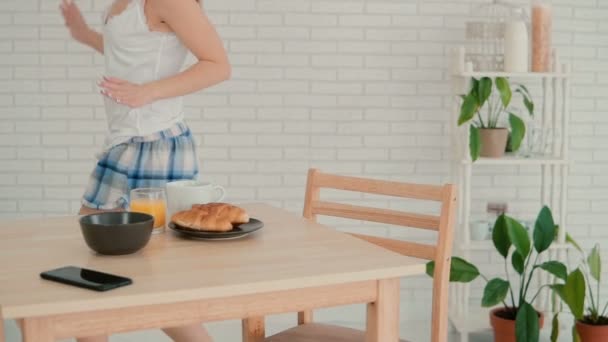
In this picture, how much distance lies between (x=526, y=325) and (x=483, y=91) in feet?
3.26

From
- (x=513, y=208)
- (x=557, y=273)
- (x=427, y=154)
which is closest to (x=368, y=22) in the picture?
(x=427, y=154)

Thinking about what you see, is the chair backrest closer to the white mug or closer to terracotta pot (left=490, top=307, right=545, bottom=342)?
the white mug

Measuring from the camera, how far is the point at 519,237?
3.40 metres

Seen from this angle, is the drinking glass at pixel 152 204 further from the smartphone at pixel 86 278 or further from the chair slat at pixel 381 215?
the chair slat at pixel 381 215

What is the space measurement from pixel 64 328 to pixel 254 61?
8.58 feet

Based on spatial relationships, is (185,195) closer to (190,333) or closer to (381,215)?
(190,333)

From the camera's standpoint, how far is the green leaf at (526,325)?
3.24 metres

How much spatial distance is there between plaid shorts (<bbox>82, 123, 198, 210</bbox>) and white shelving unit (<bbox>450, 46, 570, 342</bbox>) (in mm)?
1536

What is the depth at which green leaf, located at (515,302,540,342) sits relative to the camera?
3.24 meters

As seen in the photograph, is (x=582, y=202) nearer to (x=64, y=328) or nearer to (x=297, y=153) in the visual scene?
(x=297, y=153)

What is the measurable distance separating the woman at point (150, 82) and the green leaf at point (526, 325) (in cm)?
145

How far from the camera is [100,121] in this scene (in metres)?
3.95

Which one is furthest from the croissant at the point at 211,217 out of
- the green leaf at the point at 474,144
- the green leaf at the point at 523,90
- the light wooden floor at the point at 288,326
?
the green leaf at the point at 523,90

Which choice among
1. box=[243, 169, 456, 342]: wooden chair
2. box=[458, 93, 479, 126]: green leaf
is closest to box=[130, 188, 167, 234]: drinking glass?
box=[243, 169, 456, 342]: wooden chair
